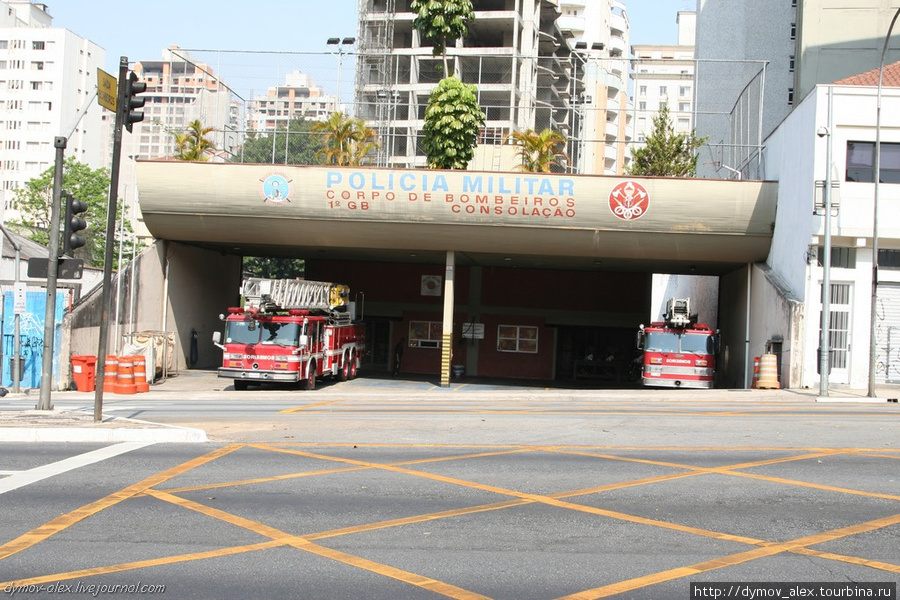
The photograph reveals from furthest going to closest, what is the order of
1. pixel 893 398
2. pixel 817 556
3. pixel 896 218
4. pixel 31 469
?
pixel 896 218 → pixel 893 398 → pixel 31 469 → pixel 817 556

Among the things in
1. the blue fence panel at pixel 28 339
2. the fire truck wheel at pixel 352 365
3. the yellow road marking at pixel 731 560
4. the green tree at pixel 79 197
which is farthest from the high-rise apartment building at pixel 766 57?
the green tree at pixel 79 197

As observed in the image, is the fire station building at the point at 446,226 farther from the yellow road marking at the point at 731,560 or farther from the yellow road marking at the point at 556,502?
the yellow road marking at the point at 731,560

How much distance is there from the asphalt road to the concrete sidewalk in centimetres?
65

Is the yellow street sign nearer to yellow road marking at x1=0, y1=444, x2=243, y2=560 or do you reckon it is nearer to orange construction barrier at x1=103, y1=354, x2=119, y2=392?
yellow road marking at x1=0, y1=444, x2=243, y2=560

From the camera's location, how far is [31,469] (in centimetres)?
1151

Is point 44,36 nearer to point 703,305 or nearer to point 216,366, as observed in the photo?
point 216,366

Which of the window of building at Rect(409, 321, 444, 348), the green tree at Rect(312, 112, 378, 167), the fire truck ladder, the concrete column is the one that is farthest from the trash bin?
the window of building at Rect(409, 321, 444, 348)

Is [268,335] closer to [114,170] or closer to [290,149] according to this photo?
[114,170]

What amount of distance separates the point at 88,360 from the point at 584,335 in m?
24.7

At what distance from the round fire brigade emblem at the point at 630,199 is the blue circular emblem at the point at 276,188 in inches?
441

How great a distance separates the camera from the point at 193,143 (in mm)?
35719

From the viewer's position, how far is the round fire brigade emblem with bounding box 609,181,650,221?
3067 cm

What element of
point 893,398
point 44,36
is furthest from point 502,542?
point 44,36

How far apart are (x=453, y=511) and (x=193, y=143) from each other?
96.3 feet
